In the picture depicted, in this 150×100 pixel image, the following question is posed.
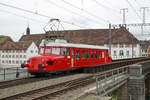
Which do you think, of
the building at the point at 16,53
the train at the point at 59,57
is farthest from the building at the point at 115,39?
the train at the point at 59,57

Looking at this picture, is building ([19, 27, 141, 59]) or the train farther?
building ([19, 27, 141, 59])

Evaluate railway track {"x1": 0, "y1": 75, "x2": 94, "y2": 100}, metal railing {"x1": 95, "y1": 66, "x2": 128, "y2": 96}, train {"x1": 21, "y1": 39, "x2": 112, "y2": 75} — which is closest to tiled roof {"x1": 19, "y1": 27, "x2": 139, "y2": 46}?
train {"x1": 21, "y1": 39, "x2": 112, "y2": 75}

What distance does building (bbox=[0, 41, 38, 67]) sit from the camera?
80.2 meters

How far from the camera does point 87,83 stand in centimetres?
1469

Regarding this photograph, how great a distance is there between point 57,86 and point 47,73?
407cm

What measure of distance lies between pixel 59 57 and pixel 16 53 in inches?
2639

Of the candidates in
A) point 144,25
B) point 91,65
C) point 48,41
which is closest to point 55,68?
point 48,41

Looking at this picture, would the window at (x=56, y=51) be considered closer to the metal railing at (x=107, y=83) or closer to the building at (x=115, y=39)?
the metal railing at (x=107, y=83)

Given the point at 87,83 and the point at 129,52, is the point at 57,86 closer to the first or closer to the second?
the point at 87,83

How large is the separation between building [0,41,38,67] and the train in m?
59.3

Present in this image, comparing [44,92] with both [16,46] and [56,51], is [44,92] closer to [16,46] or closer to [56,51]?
[56,51]

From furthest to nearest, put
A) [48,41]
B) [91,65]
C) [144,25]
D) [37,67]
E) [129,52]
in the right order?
[129,52], [144,25], [91,65], [48,41], [37,67]

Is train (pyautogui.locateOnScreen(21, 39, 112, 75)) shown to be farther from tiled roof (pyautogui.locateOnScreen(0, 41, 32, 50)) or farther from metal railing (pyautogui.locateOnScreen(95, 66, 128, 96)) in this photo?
tiled roof (pyautogui.locateOnScreen(0, 41, 32, 50))

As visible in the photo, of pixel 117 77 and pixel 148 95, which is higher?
pixel 117 77
